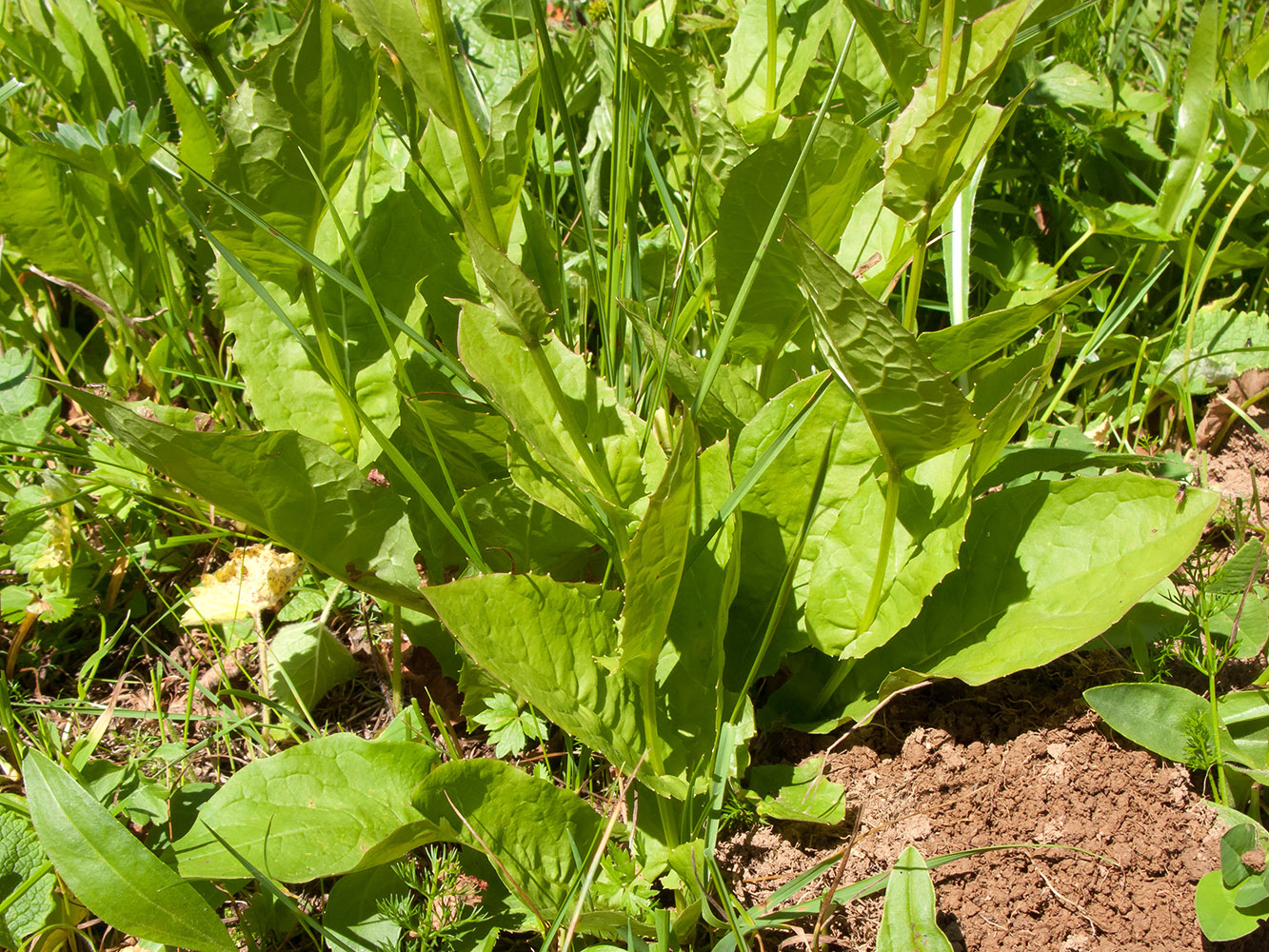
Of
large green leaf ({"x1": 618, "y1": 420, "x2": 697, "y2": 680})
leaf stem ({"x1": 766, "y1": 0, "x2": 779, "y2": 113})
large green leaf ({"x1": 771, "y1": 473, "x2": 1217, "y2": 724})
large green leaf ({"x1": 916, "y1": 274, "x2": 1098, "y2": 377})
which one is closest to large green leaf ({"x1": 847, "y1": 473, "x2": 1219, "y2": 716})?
large green leaf ({"x1": 771, "y1": 473, "x2": 1217, "y2": 724})

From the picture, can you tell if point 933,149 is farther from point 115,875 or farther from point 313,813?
point 115,875

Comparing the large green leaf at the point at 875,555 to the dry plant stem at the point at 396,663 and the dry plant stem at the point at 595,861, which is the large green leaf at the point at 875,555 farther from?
the dry plant stem at the point at 396,663

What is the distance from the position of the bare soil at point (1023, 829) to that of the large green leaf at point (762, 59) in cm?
116

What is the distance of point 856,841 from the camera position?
137 centimetres

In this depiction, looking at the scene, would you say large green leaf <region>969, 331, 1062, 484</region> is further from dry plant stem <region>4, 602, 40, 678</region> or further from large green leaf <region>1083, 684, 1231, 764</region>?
dry plant stem <region>4, 602, 40, 678</region>

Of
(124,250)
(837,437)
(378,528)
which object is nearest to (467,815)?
(378,528)

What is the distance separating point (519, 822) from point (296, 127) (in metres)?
1.05

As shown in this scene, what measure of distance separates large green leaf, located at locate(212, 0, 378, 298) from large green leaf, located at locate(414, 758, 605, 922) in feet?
2.88

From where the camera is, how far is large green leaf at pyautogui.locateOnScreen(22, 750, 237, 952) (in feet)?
4.11

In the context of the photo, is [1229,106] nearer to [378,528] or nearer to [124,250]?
[378,528]

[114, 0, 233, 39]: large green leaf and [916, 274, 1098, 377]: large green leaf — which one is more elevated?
[114, 0, 233, 39]: large green leaf

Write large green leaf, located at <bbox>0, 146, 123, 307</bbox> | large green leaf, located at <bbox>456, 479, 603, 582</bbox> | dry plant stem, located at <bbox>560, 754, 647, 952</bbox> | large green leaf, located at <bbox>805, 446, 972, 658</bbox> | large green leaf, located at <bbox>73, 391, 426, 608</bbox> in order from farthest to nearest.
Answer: large green leaf, located at <bbox>0, 146, 123, 307</bbox> → large green leaf, located at <bbox>456, 479, 603, 582</bbox> → large green leaf, located at <bbox>805, 446, 972, 658</bbox> → large green leaf, located at <bbox>73, 391, 426, 608</bbox> → dry plant stem, located at <bbox>560, 754, 647, 952</bbox>

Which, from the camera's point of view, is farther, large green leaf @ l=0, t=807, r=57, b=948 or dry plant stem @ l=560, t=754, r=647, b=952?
large green leaf @ l=0, t=807, r=57, b=948

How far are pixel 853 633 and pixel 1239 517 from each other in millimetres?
780
